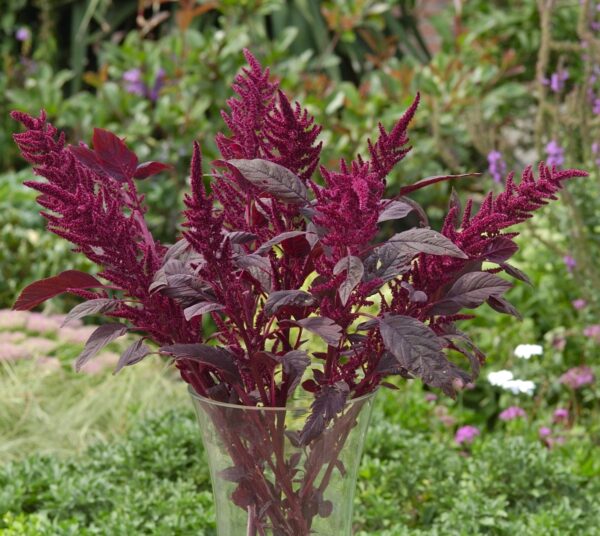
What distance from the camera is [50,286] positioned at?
3.68 feet

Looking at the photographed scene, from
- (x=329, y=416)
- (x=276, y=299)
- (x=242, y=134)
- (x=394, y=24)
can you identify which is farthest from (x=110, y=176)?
(x=394, y=24)

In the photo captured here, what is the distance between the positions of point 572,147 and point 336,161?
1358 mm

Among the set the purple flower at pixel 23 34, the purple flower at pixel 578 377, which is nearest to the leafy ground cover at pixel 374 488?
the purple flower at pixel 578 377

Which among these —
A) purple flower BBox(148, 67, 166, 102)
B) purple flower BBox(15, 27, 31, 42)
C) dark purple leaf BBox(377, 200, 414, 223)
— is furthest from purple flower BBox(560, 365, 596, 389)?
purple flower BBox(15, 27, 31, 42)

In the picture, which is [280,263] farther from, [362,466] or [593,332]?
[593,332]

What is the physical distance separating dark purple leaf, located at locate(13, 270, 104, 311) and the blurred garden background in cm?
69

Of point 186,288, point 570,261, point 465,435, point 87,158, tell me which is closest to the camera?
point 186,288

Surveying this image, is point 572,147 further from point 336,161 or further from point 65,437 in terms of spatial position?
point 65,437

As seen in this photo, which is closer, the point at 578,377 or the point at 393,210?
the point at 393,210

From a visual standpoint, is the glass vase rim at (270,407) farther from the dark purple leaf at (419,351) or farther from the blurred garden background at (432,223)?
the blurred garden background at (432,223)

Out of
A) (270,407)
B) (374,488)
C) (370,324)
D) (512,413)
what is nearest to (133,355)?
(270,407)

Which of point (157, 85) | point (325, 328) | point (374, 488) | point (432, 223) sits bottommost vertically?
point (374, 488)

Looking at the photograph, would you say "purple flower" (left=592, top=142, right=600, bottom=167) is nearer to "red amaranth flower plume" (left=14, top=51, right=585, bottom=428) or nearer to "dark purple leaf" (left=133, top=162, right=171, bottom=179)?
"red amaranth flower plume" (left=14, top=51, right=585, bottom=428)

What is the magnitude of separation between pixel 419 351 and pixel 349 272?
0.38 feet
